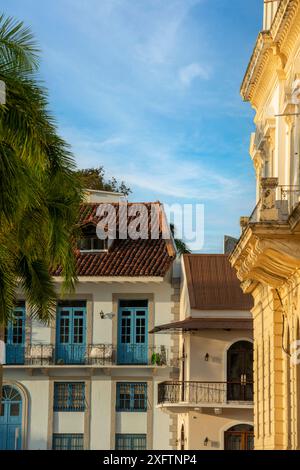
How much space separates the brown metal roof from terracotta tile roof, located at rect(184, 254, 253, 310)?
522 millimetres

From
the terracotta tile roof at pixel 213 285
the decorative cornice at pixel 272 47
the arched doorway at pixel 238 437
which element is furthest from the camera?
the terracotta tile roof at pixel 213 285

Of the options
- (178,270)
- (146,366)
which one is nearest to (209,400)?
(146,366)

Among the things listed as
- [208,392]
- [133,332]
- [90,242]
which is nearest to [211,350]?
[208,392]

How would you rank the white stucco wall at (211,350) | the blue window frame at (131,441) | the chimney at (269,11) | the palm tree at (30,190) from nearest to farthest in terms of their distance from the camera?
the palm tree at (30,190)
the chimney at (269,11)
the white stucco wall at (211,350)
the blue window frame at (131,441)

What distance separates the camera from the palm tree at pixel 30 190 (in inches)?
791

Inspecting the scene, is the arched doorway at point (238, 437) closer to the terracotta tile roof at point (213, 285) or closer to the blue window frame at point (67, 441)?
the terracotta tile roof at point (213, 285)

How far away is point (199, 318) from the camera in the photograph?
40594mm

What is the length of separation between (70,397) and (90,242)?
22.5 feet

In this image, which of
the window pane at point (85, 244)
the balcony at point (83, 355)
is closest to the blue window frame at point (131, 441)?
the balcony at point (83, 355)

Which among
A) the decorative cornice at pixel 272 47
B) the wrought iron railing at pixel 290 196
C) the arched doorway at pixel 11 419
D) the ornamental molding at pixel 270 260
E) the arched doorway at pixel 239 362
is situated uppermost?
the decorative cornice at pixel 272 47

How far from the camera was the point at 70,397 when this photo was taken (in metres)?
43.7

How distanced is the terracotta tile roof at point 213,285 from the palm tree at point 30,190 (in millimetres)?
12747

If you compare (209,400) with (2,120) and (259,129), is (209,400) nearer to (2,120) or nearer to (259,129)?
(259,129)

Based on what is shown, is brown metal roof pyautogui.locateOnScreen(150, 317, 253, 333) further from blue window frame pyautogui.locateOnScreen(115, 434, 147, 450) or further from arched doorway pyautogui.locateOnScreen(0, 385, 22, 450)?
arched doorway pyautogui.locateOnScreen(0, 385, 22, 450)
